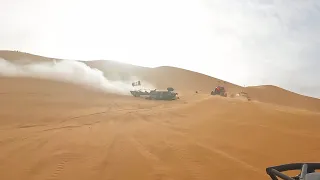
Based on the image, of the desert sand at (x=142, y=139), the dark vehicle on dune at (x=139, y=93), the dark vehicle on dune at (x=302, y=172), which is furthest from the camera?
the dark vehicle on dune at (x=139, y=93)

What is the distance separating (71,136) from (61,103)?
17.9 ft

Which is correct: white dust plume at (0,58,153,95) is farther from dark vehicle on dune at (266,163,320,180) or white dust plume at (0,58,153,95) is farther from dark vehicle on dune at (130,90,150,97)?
dark vehicle on dune at (266,163,320,180)

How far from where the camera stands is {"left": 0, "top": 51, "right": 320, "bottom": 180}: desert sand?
5.64m

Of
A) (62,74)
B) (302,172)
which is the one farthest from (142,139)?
(62,74)

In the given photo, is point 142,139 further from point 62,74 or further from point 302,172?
point 62,74

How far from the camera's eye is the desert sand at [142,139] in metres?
5.64

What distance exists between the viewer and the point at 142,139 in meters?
7.55

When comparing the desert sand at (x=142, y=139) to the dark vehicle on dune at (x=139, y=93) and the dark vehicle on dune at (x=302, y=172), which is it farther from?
the dark vehicle on dune at (x=302, y=172)

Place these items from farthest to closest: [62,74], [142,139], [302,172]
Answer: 1. [62,74]
2. [142,139]
3. [302,172]

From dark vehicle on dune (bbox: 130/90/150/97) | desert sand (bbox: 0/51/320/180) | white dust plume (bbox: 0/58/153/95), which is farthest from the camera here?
white dust plume (bbox: 0/58/153/95)

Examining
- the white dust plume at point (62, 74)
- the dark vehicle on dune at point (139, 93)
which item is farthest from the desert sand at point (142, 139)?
the white dust plume at point (62, 74)

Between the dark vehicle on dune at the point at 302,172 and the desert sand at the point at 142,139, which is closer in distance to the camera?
the dark vehicle on dune at the point at 302,172

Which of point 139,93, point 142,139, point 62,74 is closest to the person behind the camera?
point 142,139

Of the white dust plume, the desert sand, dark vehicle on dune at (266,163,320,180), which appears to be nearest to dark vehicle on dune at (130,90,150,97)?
the white dust plume
